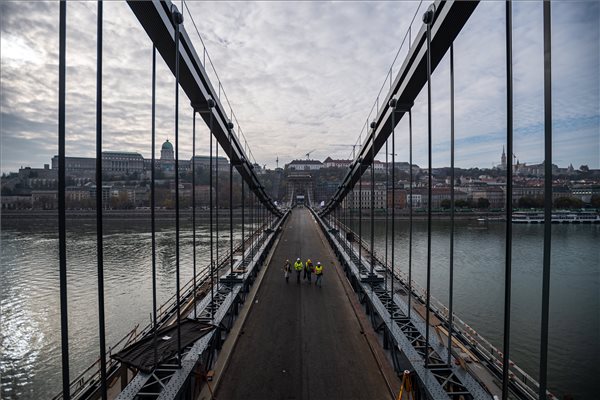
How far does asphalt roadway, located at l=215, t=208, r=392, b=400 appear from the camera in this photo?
20.5 feet

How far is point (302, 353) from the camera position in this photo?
7.62m

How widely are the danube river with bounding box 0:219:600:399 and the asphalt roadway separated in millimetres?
6001

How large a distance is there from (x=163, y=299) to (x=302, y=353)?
37.7 feet

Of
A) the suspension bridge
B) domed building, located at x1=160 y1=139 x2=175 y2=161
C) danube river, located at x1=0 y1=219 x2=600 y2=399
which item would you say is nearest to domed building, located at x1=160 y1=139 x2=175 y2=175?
domed building, located at x1=160 y1=139 x2=175 y2=161

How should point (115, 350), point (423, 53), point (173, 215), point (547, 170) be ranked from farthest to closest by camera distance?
point (173, 215), point (115, 350), point (423, 53), point (547, 170)

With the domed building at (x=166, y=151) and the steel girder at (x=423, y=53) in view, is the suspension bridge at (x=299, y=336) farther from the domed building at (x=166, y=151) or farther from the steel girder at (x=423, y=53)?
the domed building at (x=166, y=151)

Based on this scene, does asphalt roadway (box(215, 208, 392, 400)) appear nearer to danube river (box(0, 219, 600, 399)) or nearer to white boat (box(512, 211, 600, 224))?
danube river (box(0, 219, 600, 399))

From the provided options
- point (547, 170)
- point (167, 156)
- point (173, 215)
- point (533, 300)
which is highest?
point (167, 156)

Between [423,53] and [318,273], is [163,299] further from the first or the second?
[423,53]

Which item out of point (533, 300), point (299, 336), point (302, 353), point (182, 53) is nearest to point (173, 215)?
point (533, 300)

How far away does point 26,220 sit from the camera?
5169 cm

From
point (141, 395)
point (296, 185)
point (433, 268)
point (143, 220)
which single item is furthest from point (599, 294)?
point (296, 185)

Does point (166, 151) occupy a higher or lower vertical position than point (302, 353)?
higher

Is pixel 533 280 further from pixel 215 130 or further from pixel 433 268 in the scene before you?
pixel 215 130
